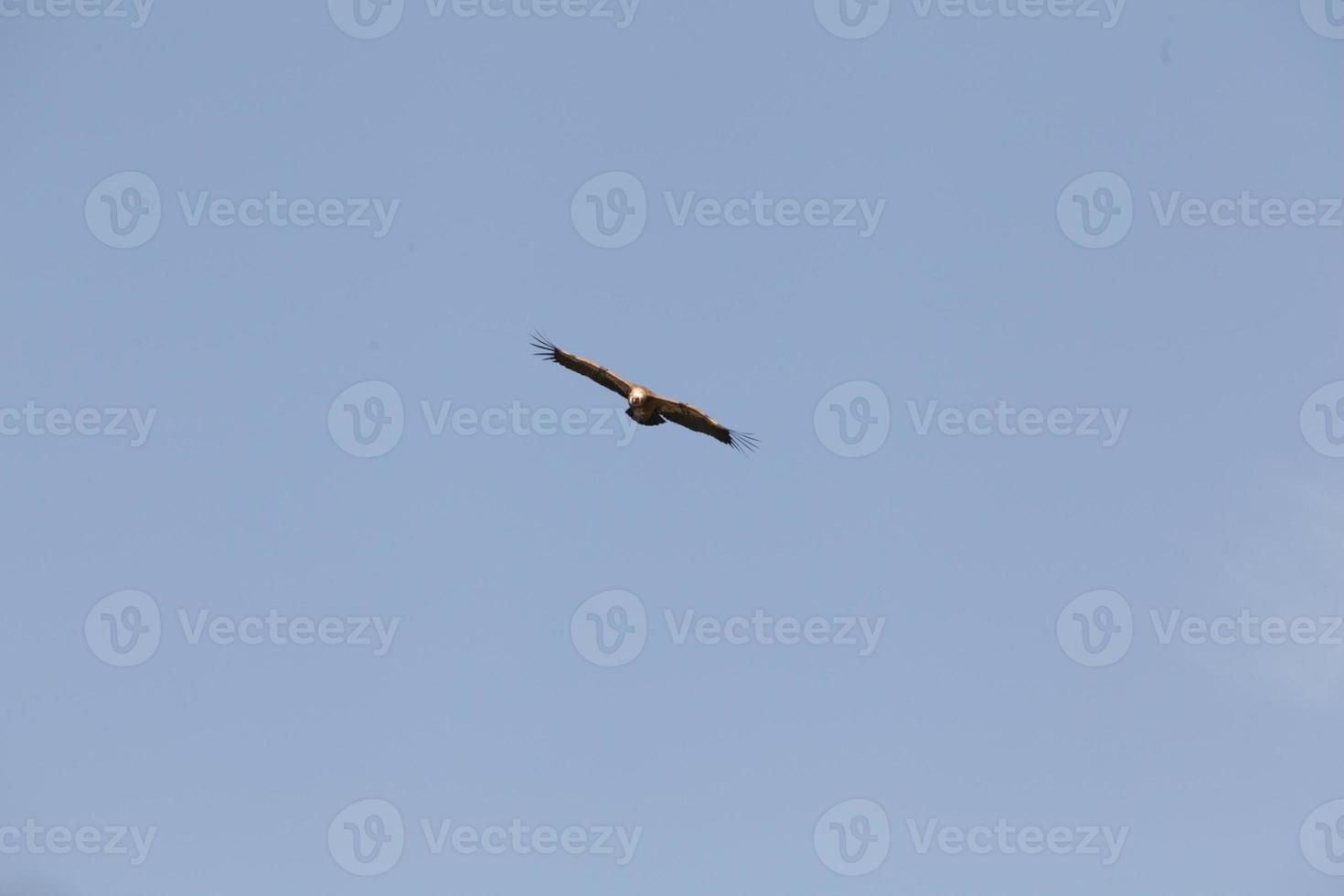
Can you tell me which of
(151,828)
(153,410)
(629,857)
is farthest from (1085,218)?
(151,828)

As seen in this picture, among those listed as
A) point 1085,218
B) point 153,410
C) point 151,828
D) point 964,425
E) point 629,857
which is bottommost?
point 151,828

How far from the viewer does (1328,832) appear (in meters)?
58.4

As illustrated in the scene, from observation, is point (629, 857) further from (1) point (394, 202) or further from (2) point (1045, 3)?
(2) point (1045, 3)

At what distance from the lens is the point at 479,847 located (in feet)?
187

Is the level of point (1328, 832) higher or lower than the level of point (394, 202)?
lower

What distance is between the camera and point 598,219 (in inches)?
2247

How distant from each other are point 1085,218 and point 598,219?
1370 centimetres

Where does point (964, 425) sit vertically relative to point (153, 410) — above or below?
above

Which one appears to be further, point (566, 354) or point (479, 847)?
point (479, 847)

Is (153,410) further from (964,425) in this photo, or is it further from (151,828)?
(964,425)

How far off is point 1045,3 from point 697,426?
16459mm

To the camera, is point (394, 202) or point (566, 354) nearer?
point (566, 354)

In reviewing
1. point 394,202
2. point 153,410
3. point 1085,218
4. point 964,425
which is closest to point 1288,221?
point 1085,218

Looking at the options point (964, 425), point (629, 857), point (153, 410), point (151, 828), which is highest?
point (964, 425)
